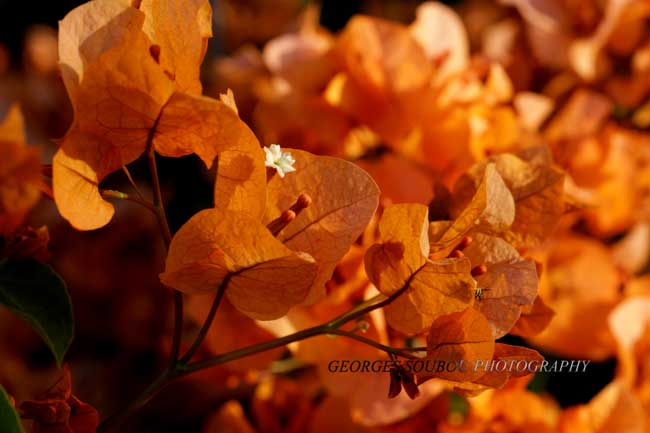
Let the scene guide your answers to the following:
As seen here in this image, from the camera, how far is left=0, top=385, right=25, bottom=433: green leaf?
1.32 feet

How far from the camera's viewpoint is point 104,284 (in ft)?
3.66

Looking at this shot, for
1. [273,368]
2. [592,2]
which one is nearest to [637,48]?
[592,2]

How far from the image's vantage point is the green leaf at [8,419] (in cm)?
40

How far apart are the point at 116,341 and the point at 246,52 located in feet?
1.37

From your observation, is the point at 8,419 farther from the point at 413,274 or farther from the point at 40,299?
the point at 413,274

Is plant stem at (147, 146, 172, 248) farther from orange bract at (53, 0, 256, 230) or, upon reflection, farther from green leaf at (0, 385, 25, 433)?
green leaf at (0, 385, 25, 433)

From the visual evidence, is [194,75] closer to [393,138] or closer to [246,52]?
[393,138]

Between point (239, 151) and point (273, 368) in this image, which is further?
point (273, 368)

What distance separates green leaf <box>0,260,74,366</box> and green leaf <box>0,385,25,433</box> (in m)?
0.06

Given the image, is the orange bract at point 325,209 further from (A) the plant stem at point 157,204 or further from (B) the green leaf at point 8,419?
(B) the green leaf at point 8,419

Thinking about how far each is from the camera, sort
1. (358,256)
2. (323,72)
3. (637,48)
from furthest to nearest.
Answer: (637,48) < (323,72) < (358,256)

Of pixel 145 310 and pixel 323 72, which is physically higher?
pixel 323 72

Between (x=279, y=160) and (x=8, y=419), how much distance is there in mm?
196

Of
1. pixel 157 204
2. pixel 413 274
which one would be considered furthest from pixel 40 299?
pixel 413 274
